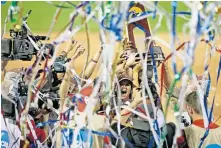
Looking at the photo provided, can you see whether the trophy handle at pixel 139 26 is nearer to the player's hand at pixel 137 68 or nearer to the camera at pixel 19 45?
the player's hand at pixel 137 68

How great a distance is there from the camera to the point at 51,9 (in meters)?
1.22

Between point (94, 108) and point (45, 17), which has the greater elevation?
point (45, 17)

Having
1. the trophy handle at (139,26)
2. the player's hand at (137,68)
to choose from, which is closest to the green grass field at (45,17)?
the trophy handle at (139,26)

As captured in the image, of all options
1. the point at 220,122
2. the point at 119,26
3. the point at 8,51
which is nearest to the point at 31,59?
the point at 8,51

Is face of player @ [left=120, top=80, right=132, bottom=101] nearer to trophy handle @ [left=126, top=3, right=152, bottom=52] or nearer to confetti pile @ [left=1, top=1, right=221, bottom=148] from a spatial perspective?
confetti pile @ [left=1, top=1, right=221, bottom=148]

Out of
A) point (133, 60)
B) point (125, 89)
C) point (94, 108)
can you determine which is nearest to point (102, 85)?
point (94, 108)

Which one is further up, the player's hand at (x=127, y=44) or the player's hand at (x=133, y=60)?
the player's hand at (x=127, y=44)

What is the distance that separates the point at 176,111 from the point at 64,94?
33 centimetres

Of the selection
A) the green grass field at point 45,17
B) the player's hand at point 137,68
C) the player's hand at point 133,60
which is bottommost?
the player's hand at point 137,68

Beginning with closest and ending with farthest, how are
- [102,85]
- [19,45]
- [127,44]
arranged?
[102,85], [19,45], [127,44]

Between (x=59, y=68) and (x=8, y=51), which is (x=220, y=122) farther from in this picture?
(x=8, y=51)

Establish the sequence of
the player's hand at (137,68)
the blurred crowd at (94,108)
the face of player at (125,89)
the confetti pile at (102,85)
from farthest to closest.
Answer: the face of player at (125,89) → the player's hand at (137,68) → the blurred crowd at (94,108) → the confetti pile at (102,85)

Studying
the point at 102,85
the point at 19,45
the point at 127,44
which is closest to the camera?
the point at 102,85

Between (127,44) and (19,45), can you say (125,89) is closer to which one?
(127,44)
